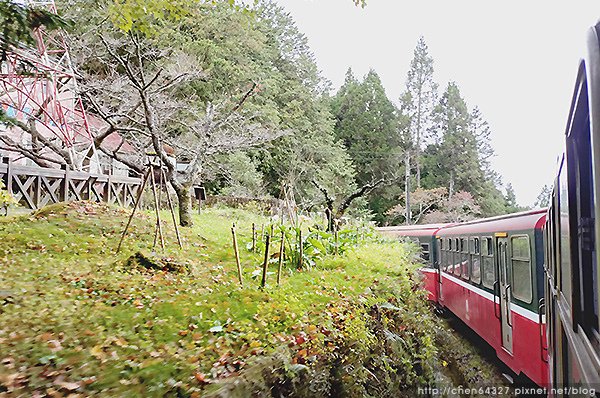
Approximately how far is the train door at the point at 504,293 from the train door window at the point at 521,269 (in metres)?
0.22

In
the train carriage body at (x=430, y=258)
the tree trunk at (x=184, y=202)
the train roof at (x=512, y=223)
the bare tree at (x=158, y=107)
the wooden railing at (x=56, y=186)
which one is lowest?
the train carriage body at (x=430, y=258)

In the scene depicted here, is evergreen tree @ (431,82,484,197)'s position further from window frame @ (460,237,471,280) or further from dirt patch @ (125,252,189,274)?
dirt patch @ (125,252,189,274)

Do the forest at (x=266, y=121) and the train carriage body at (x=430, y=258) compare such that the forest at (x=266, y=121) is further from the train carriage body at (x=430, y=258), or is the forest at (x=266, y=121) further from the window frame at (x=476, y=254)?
the window frame at (x=476, y=254)

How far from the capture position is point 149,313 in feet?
14.0

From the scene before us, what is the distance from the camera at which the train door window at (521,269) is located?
17.1 ft

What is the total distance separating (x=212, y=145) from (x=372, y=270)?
A: 306 inches

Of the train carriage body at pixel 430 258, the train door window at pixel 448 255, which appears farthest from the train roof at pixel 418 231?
the train door window at pixel 448 255

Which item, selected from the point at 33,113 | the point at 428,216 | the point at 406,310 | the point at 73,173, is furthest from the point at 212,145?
the point at 428,216

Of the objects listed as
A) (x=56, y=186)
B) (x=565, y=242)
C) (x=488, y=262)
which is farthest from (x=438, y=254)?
(x=565, y=242)

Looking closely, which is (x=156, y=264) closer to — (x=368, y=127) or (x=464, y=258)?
(x=464, y=258)

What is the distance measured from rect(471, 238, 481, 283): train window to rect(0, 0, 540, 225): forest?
4027 millimetres

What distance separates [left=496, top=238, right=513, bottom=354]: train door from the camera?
5.96 meters

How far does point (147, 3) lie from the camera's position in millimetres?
5539

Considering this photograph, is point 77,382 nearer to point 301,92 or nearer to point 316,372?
point 316,372
